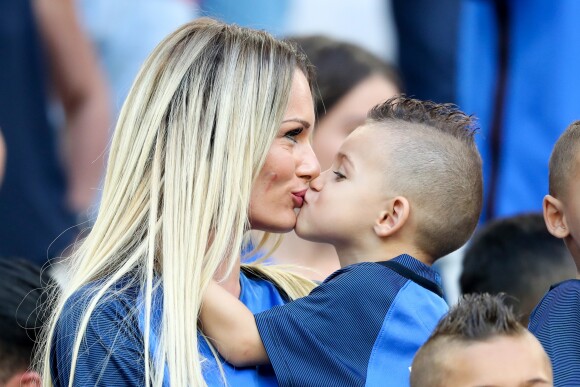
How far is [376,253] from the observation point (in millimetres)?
3287

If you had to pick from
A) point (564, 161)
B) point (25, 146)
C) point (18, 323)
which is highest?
point (564, 161)

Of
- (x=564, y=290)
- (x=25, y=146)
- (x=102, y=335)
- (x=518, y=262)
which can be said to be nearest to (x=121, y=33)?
(x=25, y=146)

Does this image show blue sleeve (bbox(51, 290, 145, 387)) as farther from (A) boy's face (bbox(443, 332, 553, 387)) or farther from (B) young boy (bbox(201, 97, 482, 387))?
(A) boy's face (bbox(443, 332, 553, 387))

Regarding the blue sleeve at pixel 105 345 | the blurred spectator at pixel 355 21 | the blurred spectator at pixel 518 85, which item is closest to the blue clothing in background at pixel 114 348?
the blue sleeve at pixel 105 345

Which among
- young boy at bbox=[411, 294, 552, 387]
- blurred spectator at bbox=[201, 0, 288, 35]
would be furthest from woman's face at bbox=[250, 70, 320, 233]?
blurred spectator at bbox=[201, 0, 288, 35]

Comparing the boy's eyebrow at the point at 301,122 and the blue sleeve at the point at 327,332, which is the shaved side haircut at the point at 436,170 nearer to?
the boy's eyebrow at the point at 301,122

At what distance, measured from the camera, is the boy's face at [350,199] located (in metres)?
3.32

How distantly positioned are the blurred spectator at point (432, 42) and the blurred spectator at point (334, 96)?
1.48 metres

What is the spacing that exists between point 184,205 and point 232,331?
1.15 feet

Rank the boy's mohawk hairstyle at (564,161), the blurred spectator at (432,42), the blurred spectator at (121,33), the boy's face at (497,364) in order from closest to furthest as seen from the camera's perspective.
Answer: the boy's face at (497,364) → the boy's mohawk hairstyle at (564,161) → the blurred spectator at (121,33) → the blurred spectator at (432,42)

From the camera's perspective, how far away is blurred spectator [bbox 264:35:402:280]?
15.7 ft

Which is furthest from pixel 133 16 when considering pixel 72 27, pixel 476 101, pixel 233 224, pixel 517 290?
pixel 233 224

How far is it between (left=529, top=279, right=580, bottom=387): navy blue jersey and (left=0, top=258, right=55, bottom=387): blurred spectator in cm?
139

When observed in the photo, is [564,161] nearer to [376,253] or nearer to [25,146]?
[376,253]
